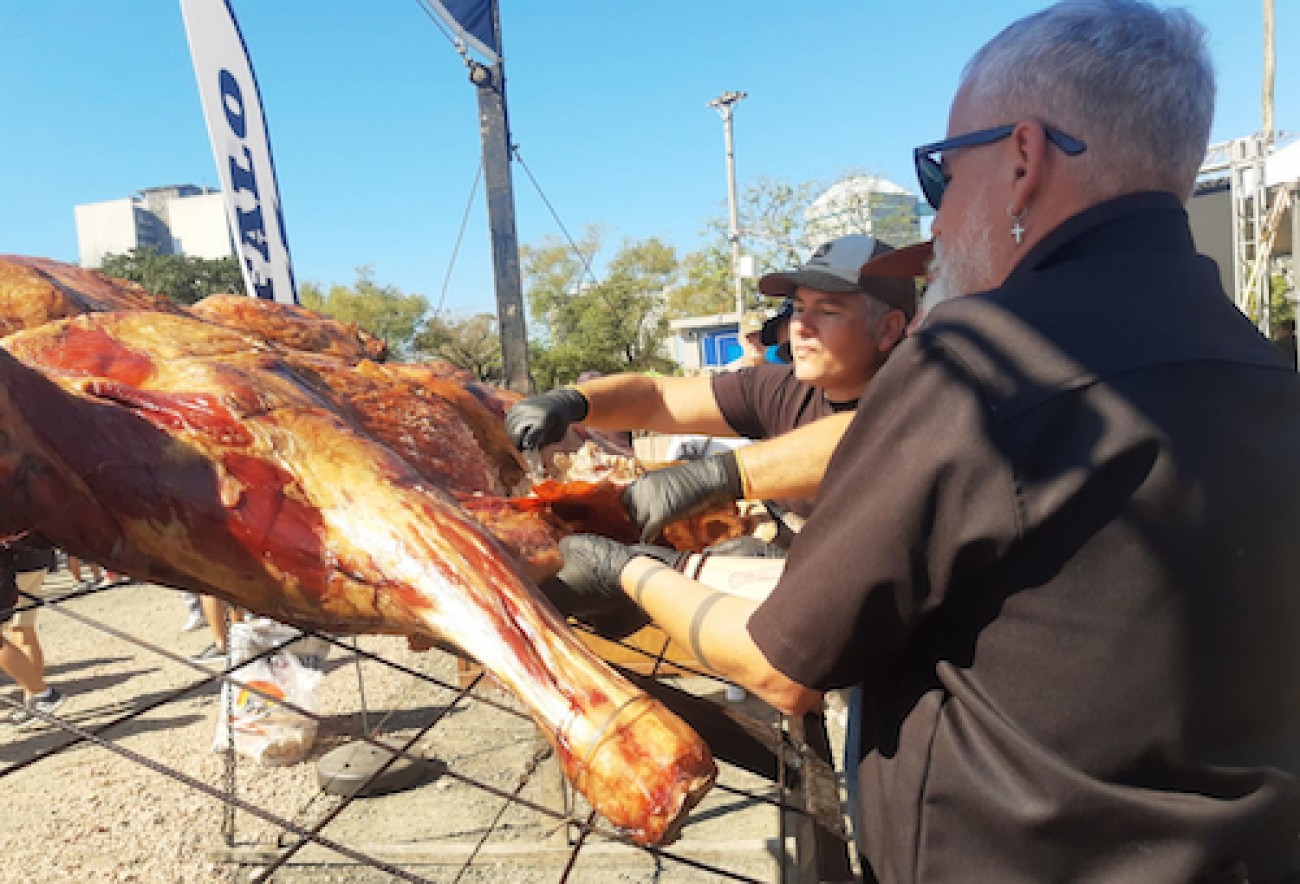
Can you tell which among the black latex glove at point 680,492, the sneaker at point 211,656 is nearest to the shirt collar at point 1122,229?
the black latex glove at point 680,492

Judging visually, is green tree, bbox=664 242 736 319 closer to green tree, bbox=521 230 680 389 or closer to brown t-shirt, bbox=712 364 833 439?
green tree, bbox=521 230 680 389

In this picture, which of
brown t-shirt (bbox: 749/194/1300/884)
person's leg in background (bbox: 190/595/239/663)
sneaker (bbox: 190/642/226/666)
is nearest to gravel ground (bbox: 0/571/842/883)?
person's leg in background (bbox: 190/595/239/663)

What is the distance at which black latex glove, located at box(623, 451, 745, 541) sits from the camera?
7.23 ft

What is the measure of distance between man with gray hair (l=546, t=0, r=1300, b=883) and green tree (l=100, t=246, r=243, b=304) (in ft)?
109

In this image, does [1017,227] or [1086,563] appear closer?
[1086,563]

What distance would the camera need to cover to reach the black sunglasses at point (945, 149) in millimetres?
1223

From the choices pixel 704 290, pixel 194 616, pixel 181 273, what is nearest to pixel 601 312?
pixel 704 290

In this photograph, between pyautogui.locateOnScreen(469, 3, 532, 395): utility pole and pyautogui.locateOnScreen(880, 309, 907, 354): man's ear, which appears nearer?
pyautogui.locateOnScreen(880, 309, 907, 354): man's ear

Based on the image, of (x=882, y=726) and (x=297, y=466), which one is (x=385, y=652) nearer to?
(x=297, y=466)

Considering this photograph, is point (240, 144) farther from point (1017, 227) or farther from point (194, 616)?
point (194, 616)

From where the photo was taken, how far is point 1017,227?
1.29 m

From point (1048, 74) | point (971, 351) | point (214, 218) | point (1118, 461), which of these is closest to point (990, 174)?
point (1048, 74)

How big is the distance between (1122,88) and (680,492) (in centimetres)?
135

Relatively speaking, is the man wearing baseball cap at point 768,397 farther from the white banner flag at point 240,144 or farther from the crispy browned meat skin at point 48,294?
the white banner flag at point 240,144
